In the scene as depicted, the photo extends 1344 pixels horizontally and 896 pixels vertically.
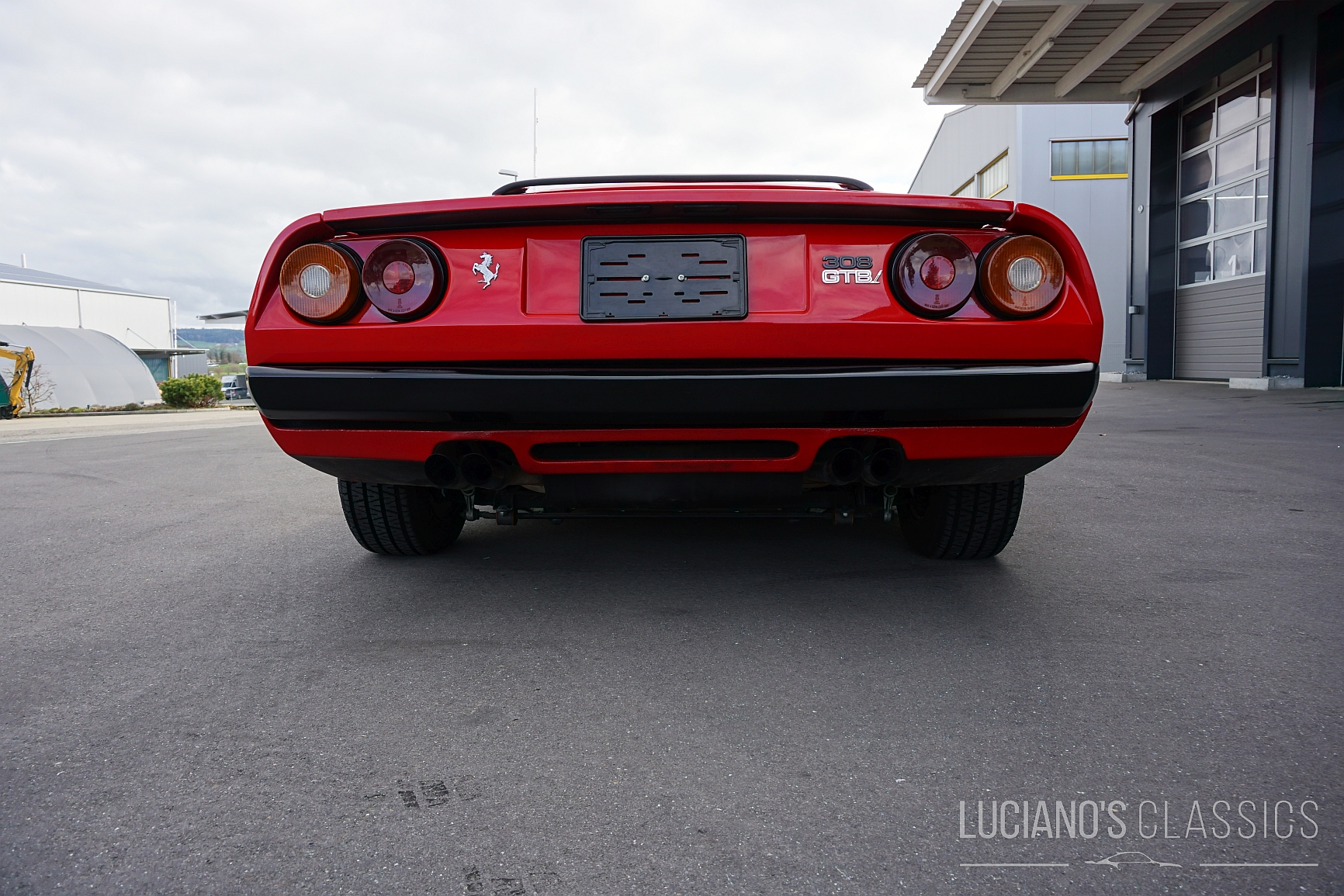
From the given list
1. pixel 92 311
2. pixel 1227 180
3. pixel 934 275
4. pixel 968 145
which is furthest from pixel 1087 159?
pixel 92 311

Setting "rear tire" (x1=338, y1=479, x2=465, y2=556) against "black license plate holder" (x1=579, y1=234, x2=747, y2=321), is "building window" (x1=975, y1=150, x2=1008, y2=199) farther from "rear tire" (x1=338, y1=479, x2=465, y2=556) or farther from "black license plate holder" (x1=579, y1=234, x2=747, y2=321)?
"black license plate holder" (x1=579, y1=234, x2=747, y2=321)

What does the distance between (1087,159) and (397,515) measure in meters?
25.5

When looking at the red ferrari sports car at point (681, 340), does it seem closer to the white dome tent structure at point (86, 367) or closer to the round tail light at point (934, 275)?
the round tail light at point (934, 275)

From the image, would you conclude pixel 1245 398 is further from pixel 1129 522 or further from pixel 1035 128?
pixel 1035 128

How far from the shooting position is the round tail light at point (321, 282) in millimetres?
1989

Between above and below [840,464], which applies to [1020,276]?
above

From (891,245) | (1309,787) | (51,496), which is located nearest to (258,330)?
(891,245)

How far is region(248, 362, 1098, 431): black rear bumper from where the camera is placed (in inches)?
73.7

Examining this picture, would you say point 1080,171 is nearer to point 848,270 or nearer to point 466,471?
point 848,270

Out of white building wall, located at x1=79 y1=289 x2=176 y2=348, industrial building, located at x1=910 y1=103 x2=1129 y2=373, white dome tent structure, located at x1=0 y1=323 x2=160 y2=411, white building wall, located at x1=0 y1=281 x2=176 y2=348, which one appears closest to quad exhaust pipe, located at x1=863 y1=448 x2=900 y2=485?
industrial building, located at x1=910 y1=103 x2=1129 y2=373

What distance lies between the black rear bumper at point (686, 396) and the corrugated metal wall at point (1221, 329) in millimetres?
11487

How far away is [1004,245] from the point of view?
1964 mm

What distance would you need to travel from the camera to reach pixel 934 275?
1.96 meters

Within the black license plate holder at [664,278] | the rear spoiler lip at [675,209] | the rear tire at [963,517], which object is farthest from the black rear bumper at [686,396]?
the rear tire at [963,517]
